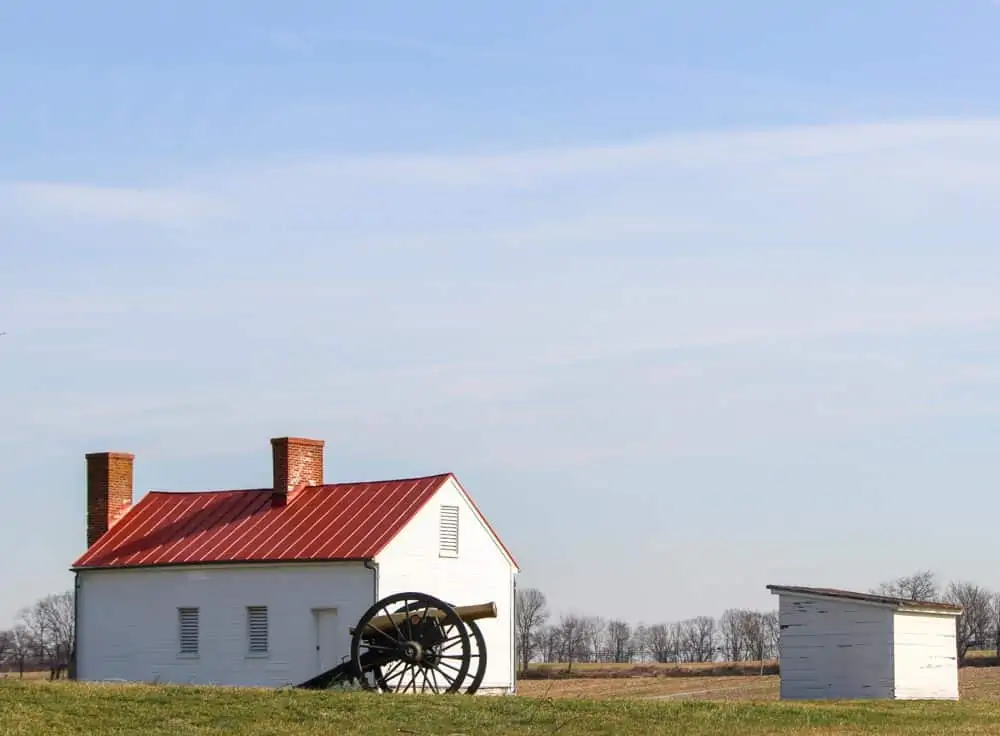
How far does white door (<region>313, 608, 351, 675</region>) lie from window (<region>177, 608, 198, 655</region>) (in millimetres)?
3352

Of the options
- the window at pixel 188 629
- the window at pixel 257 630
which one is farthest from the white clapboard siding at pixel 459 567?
the window at pixel 188 629

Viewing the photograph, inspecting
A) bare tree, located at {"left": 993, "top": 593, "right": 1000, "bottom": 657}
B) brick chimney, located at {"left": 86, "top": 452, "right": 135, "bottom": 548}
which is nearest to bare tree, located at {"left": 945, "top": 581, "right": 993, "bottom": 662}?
bare tree, located at {"left": 993, "top": 593, "right": 1000, "bottom": 657}

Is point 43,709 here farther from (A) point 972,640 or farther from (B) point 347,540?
(A) point 972,640

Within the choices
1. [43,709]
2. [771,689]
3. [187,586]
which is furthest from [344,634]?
[771,689]

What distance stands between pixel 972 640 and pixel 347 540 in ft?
237

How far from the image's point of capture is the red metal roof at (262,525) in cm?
3769

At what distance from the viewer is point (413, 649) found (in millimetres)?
32875

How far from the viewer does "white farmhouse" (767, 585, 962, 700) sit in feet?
118

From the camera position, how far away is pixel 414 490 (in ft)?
129

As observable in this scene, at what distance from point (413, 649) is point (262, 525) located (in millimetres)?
8054

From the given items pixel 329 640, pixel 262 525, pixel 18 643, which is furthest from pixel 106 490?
pixel 18 643

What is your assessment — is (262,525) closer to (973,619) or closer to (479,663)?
(479,663)

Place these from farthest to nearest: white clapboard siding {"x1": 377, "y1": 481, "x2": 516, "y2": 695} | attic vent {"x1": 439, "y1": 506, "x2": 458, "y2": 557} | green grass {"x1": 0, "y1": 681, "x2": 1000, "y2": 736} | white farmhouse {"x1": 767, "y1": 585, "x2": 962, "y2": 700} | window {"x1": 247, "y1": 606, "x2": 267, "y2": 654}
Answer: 1. attic vent {"x1": 439, "y1": 506, "x2": 458, "y2": 557}
2. window {"x1": 247, "y1": 606, "x2": 267, "y2": 654}
3. white clapboard siding {"x1": 377, "y1": 481, "x2": 516, "y2": 695}
4. white farmhouse {"x1": 767, "y1": 585, "x2": 962, "y2": 700}
5. green grass {"x1": 0, "y1": 681, "x2": 1000, "y2": 736}

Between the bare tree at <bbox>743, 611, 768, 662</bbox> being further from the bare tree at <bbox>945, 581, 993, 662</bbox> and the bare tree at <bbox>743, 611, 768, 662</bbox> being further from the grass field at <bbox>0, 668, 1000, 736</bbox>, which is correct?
the grass field at <bbox>0, 668, 1000, 736</bbox>
